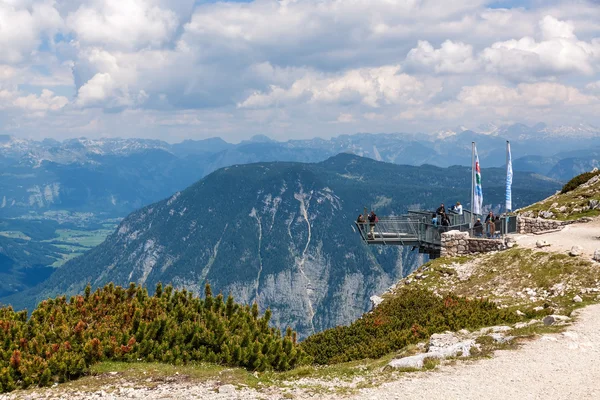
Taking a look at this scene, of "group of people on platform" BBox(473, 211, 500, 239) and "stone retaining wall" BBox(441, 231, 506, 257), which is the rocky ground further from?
"group of people on platform" BBox(473, 211, 500, 239)

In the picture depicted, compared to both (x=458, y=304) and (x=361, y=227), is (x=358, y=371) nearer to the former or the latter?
(x=458, y=304)

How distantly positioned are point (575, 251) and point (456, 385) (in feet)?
56.0

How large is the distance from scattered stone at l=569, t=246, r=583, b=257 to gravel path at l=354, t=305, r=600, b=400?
35.8 feet

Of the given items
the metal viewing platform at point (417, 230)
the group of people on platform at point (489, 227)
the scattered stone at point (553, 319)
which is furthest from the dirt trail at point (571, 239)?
the scattered stone at point (553, 319)

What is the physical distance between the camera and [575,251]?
27562mm

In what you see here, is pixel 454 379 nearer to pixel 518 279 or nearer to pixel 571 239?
pixel 518 279

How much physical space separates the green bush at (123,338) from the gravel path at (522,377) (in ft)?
18.1

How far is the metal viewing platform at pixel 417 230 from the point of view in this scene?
135 feet

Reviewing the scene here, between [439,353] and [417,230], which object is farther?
[417,230]

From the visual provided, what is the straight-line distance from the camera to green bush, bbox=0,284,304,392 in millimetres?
15797

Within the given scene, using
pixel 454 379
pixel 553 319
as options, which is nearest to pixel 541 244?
pixel 553 319

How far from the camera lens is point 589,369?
15125 millimetres

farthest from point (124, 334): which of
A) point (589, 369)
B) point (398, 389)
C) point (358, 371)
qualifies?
point (589, 369)

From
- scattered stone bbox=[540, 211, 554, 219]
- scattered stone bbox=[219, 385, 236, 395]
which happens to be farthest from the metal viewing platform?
scattered stone bbox=[219, 385, 236, 395]
